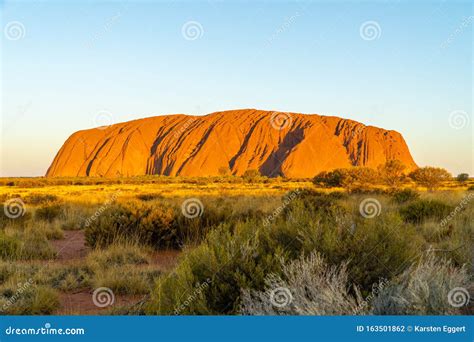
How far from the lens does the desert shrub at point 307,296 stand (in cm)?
362

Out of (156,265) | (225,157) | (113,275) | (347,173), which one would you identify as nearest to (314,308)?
(113,275)

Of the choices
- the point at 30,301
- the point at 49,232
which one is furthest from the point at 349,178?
the point at 30,301

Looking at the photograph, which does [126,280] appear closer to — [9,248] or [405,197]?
[9,248]

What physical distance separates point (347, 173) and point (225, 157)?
234 feet

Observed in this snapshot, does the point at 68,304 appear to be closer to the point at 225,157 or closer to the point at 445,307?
the point at 445,307

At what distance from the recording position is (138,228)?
10.8 meters
